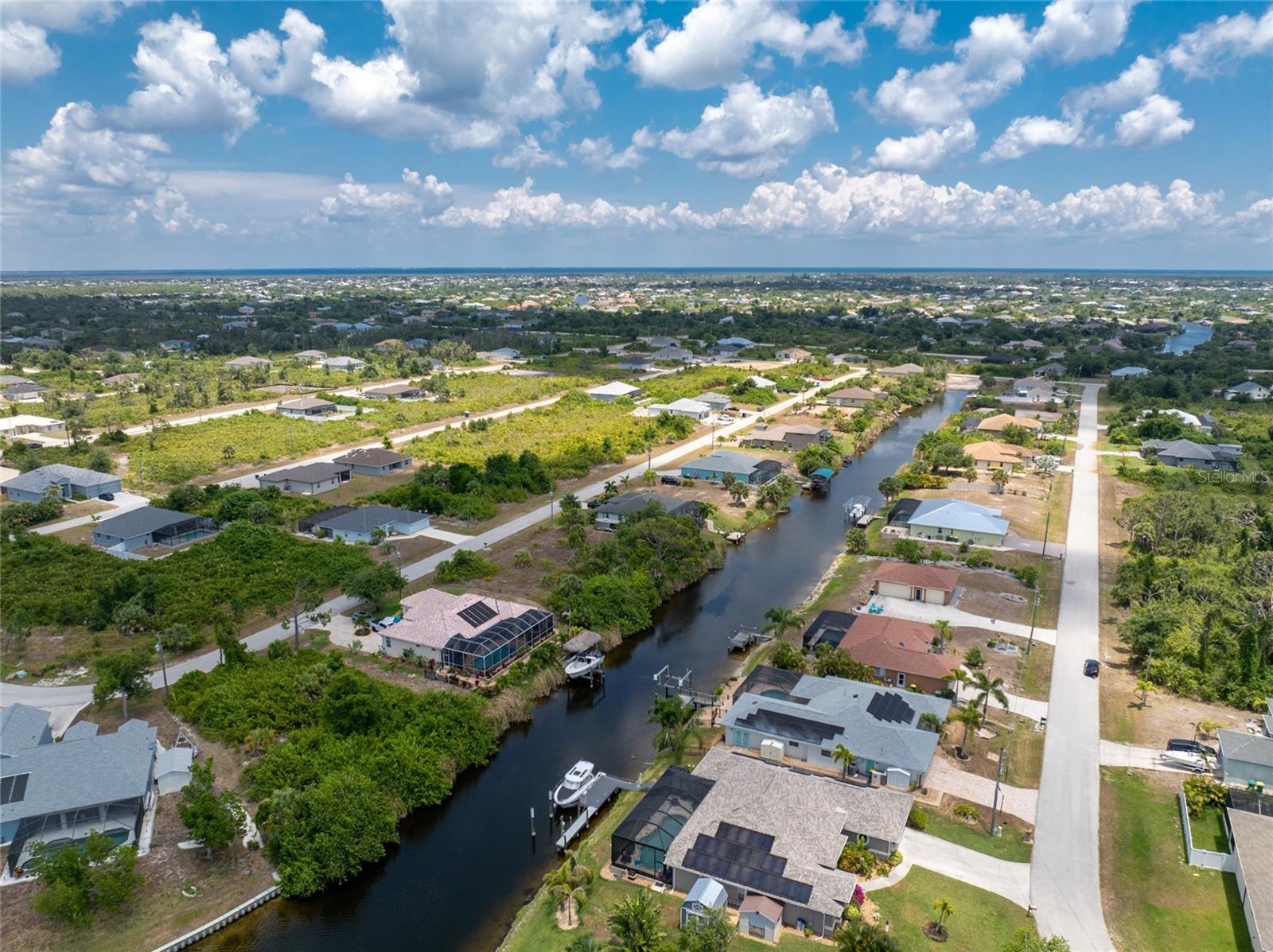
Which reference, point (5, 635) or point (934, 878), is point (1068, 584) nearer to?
point (934, 878)

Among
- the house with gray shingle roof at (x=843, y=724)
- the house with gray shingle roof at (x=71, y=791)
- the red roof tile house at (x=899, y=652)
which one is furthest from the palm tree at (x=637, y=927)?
the red roof tile house at (x=899, y=652)

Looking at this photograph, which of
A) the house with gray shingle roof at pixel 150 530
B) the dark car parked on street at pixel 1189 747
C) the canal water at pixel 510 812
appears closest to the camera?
the canal water at pixel 510 812

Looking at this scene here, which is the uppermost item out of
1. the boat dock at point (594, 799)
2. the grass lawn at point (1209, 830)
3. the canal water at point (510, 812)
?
the grass lawn at point (1209, 830)

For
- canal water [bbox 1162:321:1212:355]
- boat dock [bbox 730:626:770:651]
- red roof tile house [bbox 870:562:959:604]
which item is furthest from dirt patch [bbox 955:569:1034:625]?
canal water [bbox 1162:321:1212:355]

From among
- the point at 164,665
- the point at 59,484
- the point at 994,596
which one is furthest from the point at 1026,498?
the point at 59,484

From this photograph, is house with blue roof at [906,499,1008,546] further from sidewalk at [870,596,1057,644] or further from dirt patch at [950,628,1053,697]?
dirt patch at [950,628,1053,697]

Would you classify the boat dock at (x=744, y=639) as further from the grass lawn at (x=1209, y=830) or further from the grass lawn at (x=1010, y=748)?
the grass lawn at (x=1209, y=830)

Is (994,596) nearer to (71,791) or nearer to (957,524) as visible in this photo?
(957,524)
